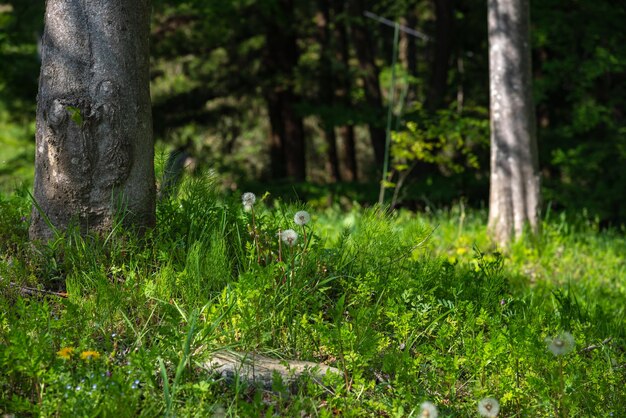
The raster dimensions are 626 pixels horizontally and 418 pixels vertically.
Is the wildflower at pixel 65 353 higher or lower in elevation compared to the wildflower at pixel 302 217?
lower

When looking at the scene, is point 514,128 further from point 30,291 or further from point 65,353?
point 65,353

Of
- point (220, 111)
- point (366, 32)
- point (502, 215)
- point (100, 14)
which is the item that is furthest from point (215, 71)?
point (100, 14)

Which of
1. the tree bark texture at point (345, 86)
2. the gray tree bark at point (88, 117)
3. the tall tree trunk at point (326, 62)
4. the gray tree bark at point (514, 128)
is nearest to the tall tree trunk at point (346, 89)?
the tree bark texture at point (345, 86)

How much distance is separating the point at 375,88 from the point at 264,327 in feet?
38.5

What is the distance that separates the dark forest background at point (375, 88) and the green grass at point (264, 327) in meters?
5.85

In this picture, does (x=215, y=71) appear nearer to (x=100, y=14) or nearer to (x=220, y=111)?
(x=220, y=111)

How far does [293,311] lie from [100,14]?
5.64 feet

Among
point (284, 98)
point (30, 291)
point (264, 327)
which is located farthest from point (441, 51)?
point (30, 291)

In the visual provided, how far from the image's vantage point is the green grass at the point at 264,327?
8.43ft

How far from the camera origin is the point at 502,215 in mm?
7031

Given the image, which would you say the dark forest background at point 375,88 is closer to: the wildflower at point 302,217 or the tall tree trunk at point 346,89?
the tall tree trunk at point 346,89

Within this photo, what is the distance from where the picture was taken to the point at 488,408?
253 cm

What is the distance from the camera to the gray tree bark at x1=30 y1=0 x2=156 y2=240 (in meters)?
3.42

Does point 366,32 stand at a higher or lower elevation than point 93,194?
higher
